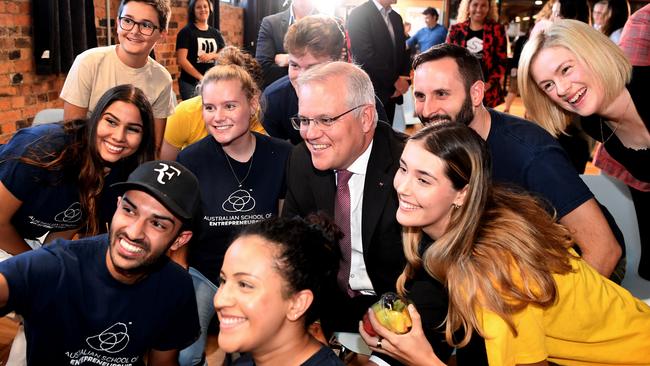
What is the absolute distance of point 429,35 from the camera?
901 centimetres

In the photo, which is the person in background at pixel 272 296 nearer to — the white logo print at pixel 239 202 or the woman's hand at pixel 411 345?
the woman's hand at pixel 411 345

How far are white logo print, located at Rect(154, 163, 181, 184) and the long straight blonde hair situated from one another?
0.74 metres

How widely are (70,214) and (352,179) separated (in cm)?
112

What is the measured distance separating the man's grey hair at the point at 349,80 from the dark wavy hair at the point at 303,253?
23.7 inches

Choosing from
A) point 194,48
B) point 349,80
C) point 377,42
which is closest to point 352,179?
point 349,80

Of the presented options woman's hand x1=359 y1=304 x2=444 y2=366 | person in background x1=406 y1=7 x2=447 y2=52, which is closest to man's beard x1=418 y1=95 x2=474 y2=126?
Result: woman's hand x1=359 y1=304 x2=444 y2=366

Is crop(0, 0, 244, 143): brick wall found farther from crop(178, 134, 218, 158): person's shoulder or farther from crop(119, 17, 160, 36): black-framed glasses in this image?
crop(178, 134, 218, 158): person's shoulder

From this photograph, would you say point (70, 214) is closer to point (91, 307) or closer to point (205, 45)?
point (91, 307)

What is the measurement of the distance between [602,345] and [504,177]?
2.04ft

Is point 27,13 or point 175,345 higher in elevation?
point 27,13

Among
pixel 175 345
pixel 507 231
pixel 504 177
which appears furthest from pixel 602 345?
pixel 175 345

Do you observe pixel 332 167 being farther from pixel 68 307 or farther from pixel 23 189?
pixel 23 189

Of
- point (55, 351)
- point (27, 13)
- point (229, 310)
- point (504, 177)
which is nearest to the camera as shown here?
point (229, 310)

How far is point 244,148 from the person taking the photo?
267cm
